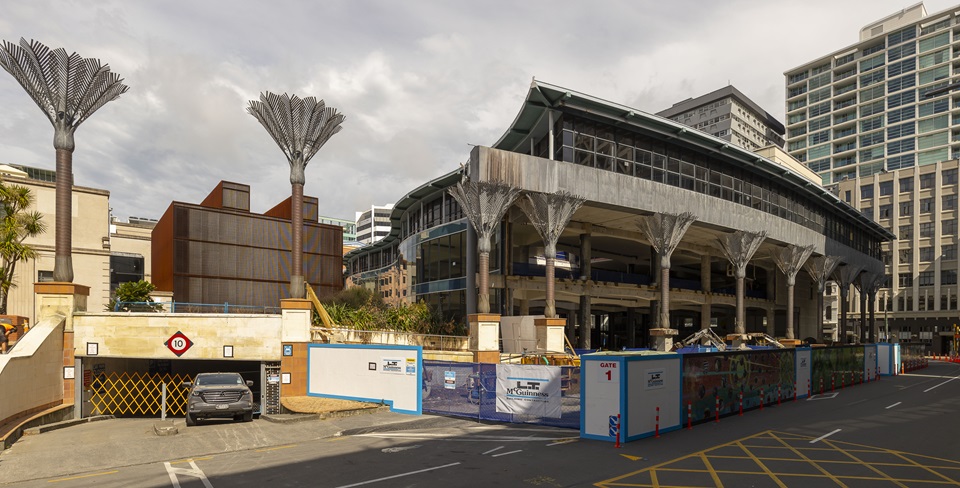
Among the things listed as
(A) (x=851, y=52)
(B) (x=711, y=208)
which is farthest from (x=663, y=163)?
(A) (x=851, y=52)

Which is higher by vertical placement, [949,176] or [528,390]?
[949,176]

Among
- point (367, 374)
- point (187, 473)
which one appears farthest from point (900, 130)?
point (187, 473)

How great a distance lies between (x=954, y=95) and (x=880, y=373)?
304 ft

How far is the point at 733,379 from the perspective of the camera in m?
24.0

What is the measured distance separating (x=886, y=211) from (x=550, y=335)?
9887 cm

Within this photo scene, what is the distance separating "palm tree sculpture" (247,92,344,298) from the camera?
1112 inches

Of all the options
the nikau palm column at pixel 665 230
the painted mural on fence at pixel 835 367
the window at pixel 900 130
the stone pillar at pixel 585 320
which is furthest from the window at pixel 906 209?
the stone pillar at pixel 585 320

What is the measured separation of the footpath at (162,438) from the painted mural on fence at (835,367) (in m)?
21.9

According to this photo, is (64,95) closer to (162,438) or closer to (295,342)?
(295,342)

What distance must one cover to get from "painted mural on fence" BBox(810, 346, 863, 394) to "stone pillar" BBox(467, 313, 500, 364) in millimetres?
16899

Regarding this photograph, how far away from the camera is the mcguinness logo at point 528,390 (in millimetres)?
21047

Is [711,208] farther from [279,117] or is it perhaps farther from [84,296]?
[84,296]

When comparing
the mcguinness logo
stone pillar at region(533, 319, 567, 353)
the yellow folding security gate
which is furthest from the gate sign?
stone pillar at region(533, 319, 567, 353)

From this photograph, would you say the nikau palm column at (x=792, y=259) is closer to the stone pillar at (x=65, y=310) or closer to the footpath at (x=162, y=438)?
the footpath at (x=162, y=438)
